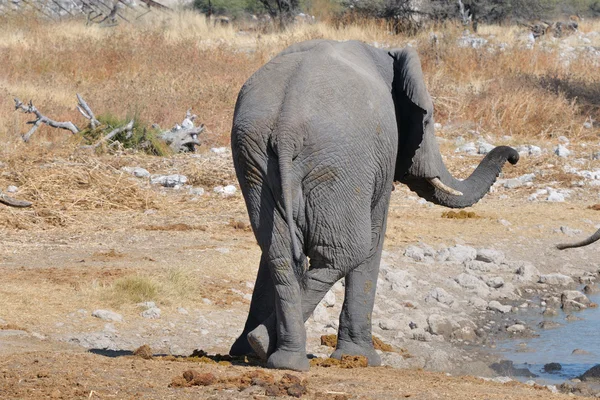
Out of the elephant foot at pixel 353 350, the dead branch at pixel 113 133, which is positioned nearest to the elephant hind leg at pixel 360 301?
the elephant foot at pixel 353 350

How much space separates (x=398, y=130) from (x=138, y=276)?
2.69 meters

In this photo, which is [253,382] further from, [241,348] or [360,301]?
[360,301]

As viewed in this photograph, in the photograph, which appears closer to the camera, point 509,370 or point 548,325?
point 509,370

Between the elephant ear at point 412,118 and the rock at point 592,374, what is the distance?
1952 mm

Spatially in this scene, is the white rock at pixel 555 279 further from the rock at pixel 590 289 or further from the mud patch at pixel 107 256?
the mud patch at pixel 107 256

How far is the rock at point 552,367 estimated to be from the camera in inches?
301

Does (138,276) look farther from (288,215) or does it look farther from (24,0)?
(24,0)

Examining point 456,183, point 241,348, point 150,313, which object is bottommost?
point 150,313

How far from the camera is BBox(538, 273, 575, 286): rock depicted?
10234 mm

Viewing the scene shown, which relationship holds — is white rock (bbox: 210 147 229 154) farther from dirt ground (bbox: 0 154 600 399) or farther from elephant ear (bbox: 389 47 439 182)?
elephant ear (bbox: 389 47 439 182)

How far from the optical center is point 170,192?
12.8m

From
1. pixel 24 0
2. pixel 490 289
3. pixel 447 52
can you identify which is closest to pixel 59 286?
pixel 490 289

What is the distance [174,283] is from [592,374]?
3.17 m

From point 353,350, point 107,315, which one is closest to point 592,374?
point 353,350
